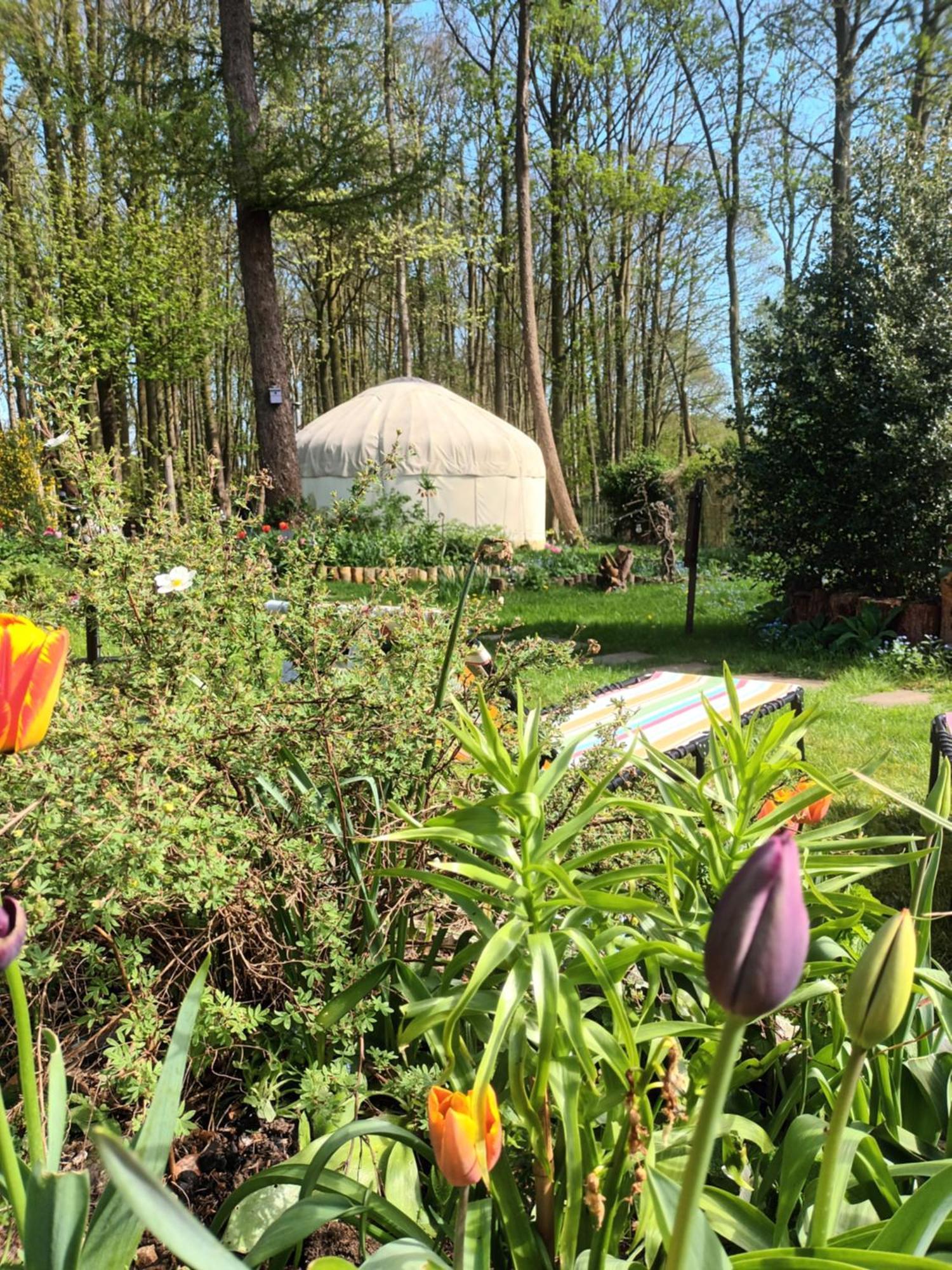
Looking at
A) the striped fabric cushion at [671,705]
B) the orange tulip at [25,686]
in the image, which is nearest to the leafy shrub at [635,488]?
the striped fabric cushion at [671,705]

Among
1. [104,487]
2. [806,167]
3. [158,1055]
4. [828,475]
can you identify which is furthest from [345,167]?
[806,167]

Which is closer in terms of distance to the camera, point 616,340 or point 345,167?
point 345,167

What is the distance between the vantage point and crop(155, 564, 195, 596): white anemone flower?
1600mm

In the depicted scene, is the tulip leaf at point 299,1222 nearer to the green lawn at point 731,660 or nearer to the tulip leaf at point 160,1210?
the tulip leaf at point 160,1210

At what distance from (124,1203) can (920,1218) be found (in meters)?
0.62

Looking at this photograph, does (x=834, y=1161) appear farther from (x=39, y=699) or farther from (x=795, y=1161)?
(x=39, y=699)

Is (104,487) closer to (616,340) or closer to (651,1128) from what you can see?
(651,1128)

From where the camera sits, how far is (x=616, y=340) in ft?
86.1

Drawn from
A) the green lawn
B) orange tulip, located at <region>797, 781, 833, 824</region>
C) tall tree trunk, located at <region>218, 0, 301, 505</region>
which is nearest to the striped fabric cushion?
the green lawn

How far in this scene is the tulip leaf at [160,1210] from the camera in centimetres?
34

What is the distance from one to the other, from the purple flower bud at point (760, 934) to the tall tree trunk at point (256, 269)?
10377mm

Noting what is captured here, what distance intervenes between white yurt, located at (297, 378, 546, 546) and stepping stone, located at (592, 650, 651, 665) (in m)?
9.44

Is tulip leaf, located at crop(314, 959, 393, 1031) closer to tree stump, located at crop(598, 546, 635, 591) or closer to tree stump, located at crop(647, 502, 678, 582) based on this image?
tree stump, located at crop(598, 546, 635, 591)

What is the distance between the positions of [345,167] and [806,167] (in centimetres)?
1503
